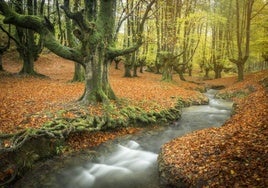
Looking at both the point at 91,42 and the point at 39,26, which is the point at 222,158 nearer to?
the point at 91,42

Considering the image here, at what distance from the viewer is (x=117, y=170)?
7879 mm

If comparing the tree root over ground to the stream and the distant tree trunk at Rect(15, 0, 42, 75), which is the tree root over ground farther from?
the distant tree trunk at Rect(15, 0, 42, 75)

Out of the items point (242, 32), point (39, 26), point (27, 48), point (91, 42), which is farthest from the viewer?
point (242, 32)

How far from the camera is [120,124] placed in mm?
10586

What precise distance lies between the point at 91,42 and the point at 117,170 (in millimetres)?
5742

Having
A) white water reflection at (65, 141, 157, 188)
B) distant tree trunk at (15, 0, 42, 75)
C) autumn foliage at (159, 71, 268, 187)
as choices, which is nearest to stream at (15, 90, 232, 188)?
white water reflection at (65, 141, 157, 188)

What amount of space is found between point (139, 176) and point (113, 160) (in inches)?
59.3

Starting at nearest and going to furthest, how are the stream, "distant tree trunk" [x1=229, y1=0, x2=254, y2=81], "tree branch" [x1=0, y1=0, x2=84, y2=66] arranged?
the stream < "tree branch" [x1=0, y1=0, x2=84, y2=66] < "distant tree trunk" [x1=229, y1=0, x2=254, y2=81]

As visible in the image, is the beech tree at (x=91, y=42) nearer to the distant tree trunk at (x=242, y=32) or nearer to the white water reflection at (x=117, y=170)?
the white water reflection at (x=117, y=170)

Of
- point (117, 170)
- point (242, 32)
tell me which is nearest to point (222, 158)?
point (117, 170)

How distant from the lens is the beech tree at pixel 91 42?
32.3ft

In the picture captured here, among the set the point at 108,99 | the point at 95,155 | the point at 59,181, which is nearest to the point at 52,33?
the point at 108,99

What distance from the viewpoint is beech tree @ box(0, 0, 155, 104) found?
9852mm

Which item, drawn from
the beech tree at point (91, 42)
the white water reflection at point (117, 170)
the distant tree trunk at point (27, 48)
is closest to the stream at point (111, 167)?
the white water reflection at point (117, 170)
